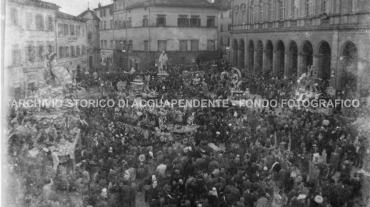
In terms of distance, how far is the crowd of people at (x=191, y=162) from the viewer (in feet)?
46.8

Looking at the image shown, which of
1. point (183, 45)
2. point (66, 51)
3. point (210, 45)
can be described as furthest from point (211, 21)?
point (66, 51)

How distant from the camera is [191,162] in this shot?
16.6 m

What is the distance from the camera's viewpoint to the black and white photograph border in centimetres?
1460

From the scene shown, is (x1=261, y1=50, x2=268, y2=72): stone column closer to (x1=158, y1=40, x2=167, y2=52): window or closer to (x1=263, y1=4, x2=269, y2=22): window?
(x1=263, y1=4, x2=269, y2=22): window

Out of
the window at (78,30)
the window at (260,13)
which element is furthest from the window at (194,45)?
the window at (78,30)

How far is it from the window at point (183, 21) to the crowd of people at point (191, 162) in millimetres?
31617

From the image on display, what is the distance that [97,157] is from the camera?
17.6 metres

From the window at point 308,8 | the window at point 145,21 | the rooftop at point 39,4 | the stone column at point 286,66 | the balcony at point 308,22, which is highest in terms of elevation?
the window at point 145,21

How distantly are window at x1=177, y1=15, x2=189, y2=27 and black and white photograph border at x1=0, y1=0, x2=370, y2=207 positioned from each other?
12048mm

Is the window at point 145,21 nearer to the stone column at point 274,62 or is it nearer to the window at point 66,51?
the stone column at point 274,62

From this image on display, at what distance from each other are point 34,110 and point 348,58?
21432 mm

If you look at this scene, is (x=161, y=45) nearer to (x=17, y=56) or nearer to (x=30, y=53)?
(x=30, y=53)

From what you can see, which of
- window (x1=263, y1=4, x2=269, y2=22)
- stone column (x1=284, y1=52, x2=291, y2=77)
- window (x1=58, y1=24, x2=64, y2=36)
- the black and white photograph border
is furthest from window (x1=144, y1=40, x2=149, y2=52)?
window (x1=58, y1=24, x2=64, y2=36)

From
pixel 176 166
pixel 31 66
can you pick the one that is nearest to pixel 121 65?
pixel 31 66
